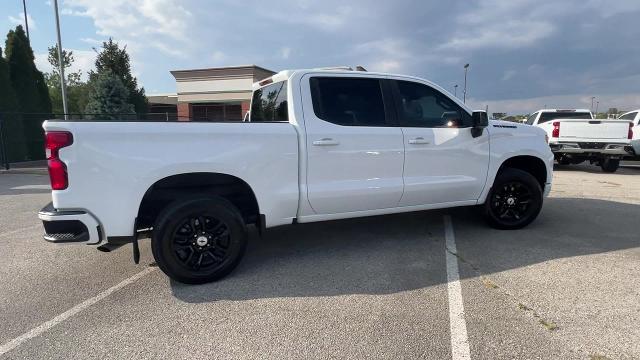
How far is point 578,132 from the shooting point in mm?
11430

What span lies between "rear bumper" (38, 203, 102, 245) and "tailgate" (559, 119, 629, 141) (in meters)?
12.2

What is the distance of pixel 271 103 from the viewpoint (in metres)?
4.68

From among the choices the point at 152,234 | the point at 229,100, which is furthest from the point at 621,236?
the point at 229,100

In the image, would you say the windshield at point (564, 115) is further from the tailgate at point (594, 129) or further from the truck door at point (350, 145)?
the truck door at point (350, 145)

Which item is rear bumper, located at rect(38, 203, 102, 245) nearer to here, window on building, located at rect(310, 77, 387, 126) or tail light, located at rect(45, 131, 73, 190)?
tail light, located at rect(45, 131, 73, 190)

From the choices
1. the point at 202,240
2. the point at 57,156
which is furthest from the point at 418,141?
the point at 57,156

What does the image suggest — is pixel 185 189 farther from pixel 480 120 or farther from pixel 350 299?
pixel 480 120

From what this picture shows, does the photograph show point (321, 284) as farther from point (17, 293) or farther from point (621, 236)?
point (621, 236)

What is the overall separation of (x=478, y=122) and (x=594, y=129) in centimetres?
906

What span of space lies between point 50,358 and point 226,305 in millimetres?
1218

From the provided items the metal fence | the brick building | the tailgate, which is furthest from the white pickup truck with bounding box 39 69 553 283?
the brick building

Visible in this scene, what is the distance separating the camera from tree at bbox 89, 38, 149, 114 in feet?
70.2

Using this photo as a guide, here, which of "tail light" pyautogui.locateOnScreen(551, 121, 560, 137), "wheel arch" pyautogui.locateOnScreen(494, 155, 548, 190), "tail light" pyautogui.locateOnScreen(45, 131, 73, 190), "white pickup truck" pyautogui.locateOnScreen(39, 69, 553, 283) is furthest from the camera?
"tail light" pyautogui.locateOnScreen(551, 121, 560, 137)

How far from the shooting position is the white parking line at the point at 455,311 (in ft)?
8.57
